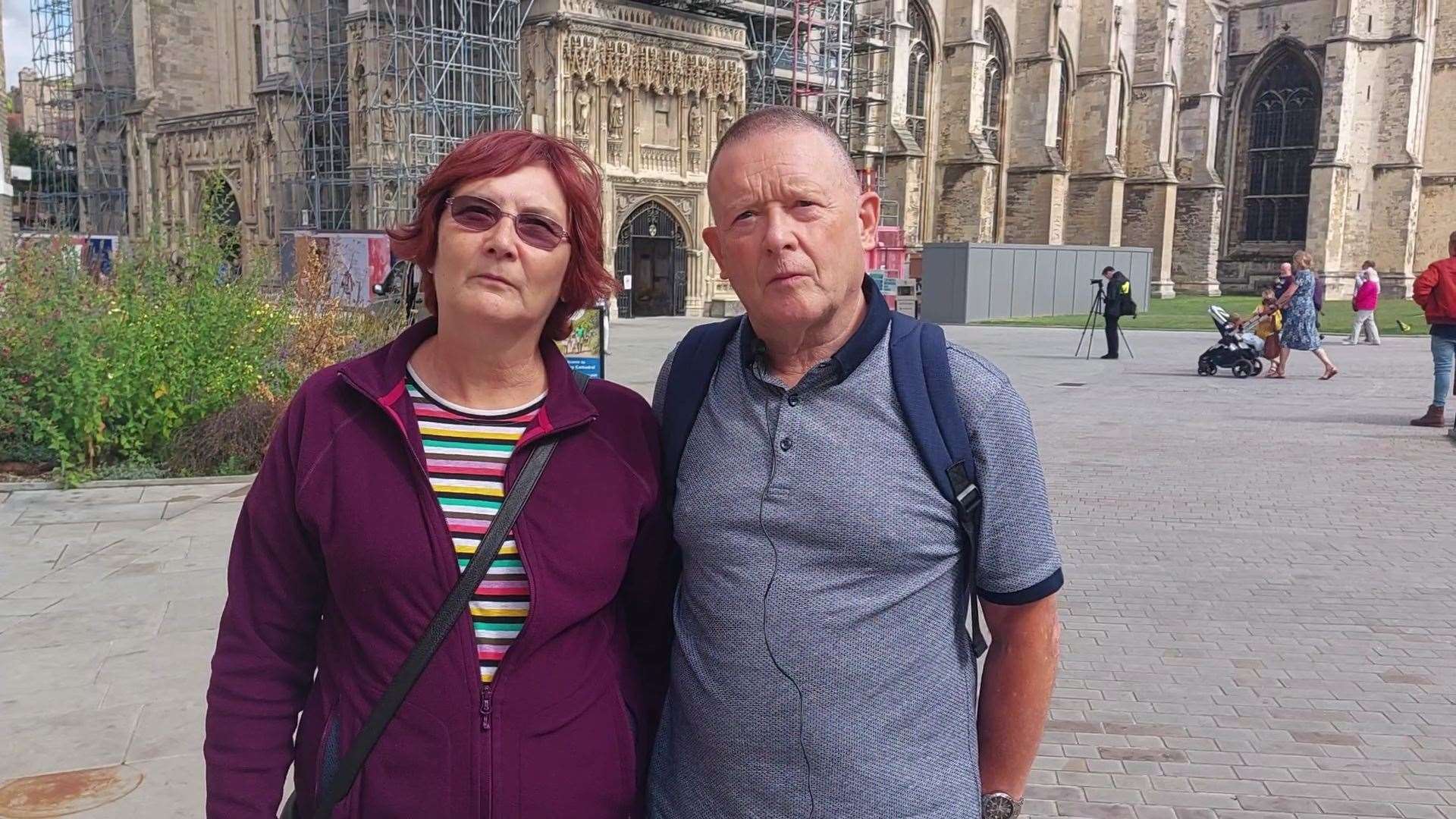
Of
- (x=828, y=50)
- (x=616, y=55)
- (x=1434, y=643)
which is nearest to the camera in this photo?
(x=1434, y=643)

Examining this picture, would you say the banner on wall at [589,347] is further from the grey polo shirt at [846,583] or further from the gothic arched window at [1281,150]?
the gothic arched window at [1281,150]

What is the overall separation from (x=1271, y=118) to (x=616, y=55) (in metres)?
31.2

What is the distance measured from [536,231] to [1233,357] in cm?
1666

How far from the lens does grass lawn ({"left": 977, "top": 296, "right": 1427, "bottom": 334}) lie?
2789cm

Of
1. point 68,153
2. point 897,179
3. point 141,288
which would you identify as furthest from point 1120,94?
point 141,288

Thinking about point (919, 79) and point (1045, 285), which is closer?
point (1045, 285)

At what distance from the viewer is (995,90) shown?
40750mm

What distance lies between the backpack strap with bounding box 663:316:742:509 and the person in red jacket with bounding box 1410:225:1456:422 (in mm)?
11028

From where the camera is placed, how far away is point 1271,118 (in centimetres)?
4588

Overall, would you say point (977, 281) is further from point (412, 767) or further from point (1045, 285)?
point (412, 767)

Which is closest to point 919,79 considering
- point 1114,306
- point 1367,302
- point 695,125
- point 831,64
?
point 831,64

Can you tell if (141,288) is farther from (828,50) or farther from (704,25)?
(828,50)

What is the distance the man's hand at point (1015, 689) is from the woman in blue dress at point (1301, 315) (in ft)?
52.4

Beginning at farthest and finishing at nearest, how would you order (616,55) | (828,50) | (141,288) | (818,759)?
(828,50) → (616,55) → (141,288) → (818,759)
